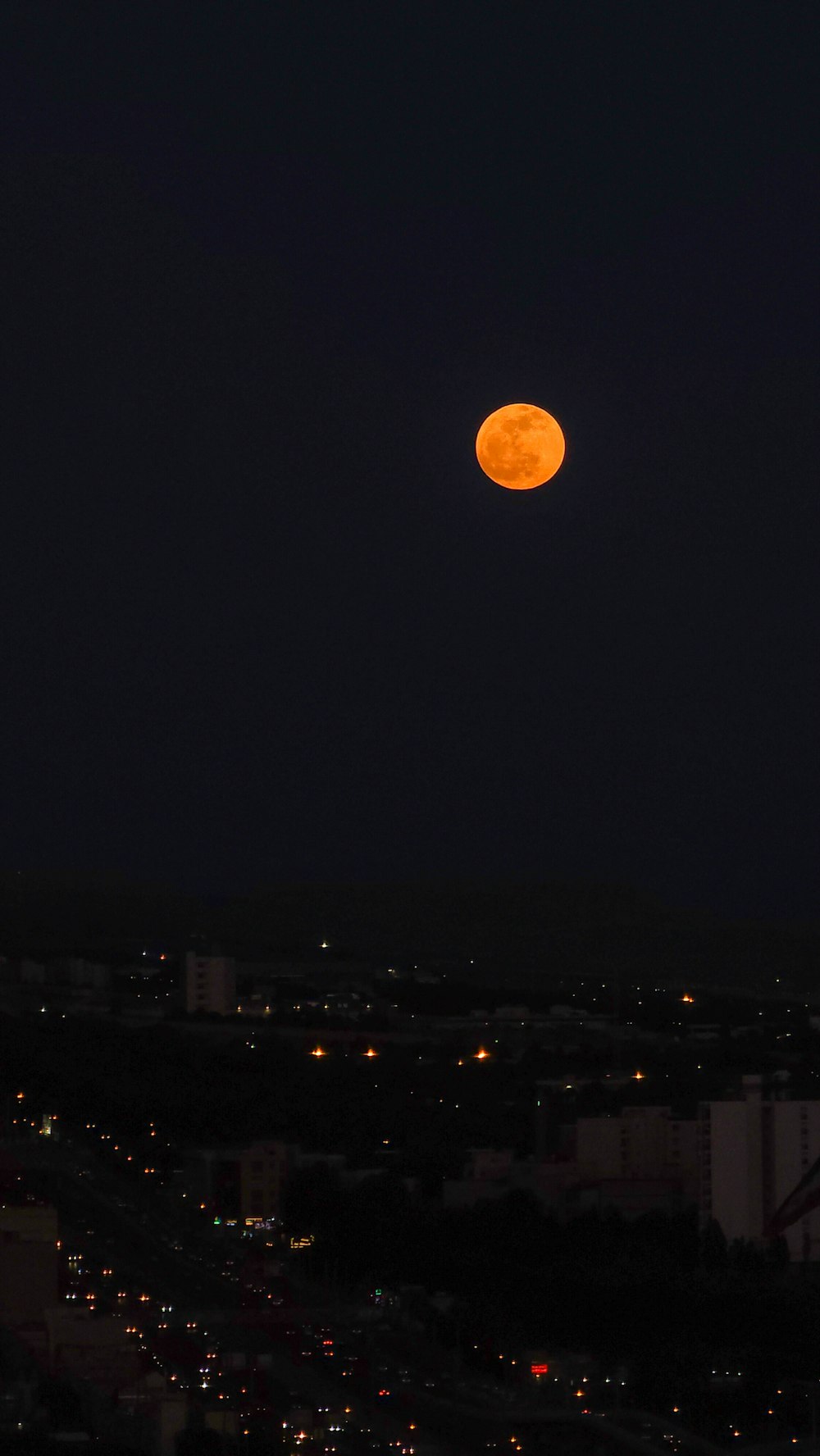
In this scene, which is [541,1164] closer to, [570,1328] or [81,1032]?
[570,1328]

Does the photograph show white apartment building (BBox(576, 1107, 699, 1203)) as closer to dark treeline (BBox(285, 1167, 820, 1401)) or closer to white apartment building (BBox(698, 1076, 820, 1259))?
white apartment building (BBox(698, 1076, 820, 1259))

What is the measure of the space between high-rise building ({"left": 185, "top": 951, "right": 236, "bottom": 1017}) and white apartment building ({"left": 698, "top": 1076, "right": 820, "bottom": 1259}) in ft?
40.8

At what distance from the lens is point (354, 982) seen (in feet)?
106

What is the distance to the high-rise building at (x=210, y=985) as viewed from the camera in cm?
2920

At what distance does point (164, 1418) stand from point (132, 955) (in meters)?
23.4

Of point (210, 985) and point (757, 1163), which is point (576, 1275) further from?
point (210, 985)

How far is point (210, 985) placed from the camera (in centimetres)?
2973

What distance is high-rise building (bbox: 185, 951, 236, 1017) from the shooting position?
29.2m

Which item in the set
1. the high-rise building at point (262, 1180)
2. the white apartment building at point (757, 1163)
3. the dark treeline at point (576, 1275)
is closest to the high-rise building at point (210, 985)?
the high-rise building at point (262, 1180)

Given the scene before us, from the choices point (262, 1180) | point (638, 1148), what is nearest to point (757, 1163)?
point (638, 1148)

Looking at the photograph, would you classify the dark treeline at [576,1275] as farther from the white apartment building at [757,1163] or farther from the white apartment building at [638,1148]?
the white apartment building at [638,1148]

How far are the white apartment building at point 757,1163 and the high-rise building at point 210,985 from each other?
40.8ft

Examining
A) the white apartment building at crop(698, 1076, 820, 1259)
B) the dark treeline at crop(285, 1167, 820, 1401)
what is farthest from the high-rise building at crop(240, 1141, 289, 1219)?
the white apartment building at crop(698, 1076, 820, 1259)

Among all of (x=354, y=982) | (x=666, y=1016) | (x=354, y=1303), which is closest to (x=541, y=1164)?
(x=354, y=1303)
